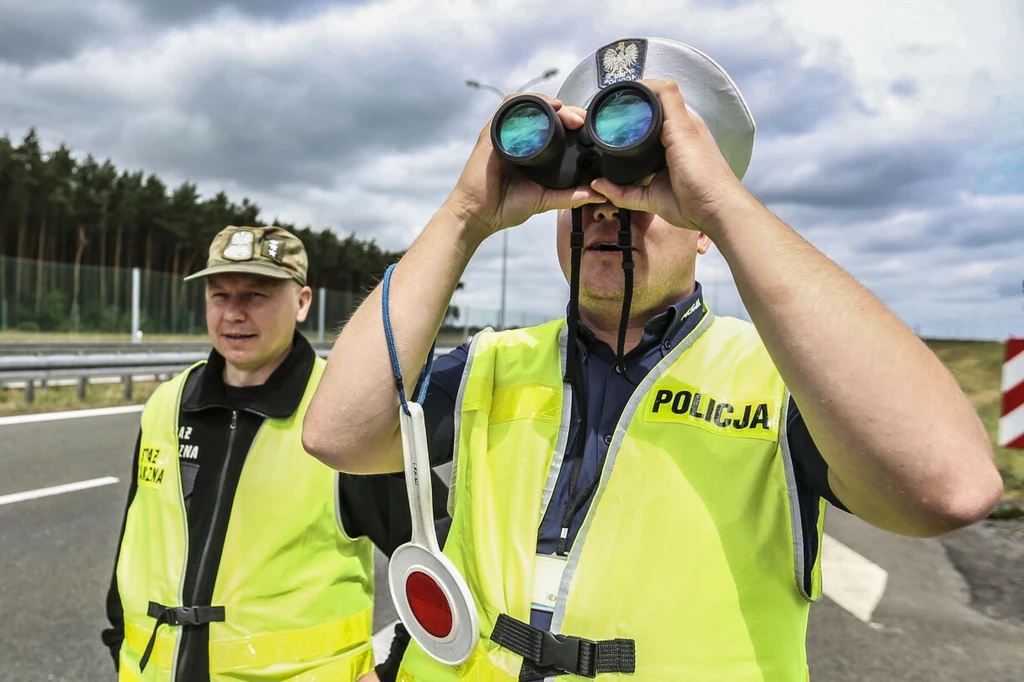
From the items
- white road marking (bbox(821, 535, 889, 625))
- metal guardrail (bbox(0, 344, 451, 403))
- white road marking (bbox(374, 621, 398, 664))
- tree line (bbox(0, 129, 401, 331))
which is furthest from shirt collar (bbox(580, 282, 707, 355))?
tree line (bbox(0, 129, 401, 331))

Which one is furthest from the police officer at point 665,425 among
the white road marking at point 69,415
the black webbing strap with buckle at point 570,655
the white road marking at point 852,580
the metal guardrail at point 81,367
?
the white road marking at point 69,415

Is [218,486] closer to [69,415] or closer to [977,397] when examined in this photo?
[977,397]

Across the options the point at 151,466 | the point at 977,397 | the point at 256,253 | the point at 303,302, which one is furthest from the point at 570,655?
the point at 977,397

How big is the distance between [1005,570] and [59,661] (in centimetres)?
534

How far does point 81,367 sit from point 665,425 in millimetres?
10365

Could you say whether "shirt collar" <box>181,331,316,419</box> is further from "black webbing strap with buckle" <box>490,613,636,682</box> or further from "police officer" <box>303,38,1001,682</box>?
"black webbing strap with buckle" <box>490,613,636,682</box>

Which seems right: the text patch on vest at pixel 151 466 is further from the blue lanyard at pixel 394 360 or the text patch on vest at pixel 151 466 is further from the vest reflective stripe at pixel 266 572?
the blue lanyard at pixel 394 360

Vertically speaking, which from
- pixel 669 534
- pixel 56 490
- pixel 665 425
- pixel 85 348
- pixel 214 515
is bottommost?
pixel 56 490

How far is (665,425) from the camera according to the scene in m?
1.27

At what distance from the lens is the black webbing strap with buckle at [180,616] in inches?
73.3

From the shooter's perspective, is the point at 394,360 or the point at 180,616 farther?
the point at 180,616

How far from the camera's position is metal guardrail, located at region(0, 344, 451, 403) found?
872cm

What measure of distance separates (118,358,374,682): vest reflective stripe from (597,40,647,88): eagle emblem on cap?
4.30ft

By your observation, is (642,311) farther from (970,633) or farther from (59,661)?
(970,633)
